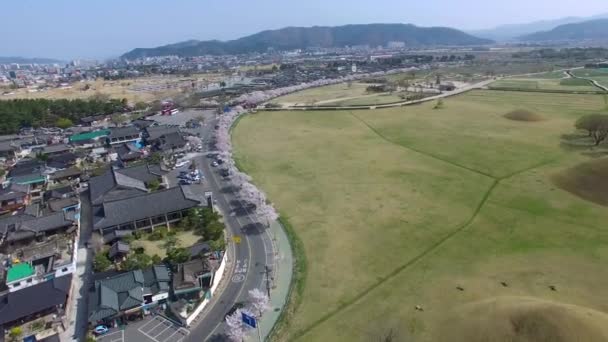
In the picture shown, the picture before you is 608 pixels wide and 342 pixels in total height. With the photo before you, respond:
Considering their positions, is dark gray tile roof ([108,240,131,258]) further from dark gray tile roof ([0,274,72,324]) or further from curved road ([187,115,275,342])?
curved road ([187,115,275,342])

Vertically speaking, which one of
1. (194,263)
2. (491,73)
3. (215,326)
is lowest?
(215,326)

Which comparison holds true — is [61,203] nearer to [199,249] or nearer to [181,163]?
[181,163]

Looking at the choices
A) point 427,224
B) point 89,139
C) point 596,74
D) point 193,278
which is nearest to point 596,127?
point 427,224

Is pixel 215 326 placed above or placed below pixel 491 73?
below

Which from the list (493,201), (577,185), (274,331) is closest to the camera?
(274,331)

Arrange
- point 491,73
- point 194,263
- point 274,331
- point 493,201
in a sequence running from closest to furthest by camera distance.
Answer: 1. point 274,331
2. point 194,263
3. point 493,201
4. point 491,73

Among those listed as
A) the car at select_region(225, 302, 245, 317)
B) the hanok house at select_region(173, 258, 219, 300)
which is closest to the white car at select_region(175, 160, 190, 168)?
the hanok house at select_region(173, 258, 219, 300)

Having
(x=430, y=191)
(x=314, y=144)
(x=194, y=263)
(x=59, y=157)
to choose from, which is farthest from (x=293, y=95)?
(x=194, y=263)

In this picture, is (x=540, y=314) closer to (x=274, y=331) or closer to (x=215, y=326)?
(x=274, y=331)
